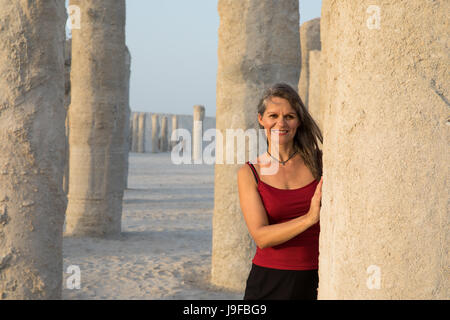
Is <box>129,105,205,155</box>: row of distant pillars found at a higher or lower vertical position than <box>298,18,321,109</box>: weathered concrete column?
lower

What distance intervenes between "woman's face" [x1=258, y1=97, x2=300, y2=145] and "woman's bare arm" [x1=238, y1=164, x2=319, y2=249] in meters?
0.20

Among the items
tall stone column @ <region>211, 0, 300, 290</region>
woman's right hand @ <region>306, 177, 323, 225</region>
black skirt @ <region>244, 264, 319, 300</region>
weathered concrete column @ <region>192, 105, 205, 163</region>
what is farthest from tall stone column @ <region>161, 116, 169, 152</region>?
woman's right hand @ <region>306, 177, 323, 225</region>

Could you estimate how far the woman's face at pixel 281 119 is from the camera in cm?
226

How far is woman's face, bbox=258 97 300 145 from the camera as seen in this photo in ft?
7.42

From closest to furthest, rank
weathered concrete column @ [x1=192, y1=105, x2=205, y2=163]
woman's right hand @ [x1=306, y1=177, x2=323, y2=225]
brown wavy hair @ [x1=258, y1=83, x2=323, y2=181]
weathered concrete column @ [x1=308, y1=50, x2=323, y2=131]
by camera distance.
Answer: woman's right hand @ [x1=306, y1=177, x2=323, y2=225], brown wavy hair @ [x1=258, y1=83, x2=323, y2=181], weathered concrete column @ [x1=308, y1=50, x2=323, y2=131], weathered concrete column @ [x1=192, y1=105, x2=205, y2=163]

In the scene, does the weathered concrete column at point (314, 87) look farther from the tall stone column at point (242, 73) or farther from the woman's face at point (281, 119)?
the woman's face at point (281, 119)

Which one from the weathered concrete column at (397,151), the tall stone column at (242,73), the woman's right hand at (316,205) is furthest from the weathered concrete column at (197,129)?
the weathered concrete column at (397,151)

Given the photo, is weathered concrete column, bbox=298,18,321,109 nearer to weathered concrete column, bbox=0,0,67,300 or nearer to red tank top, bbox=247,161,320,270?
weathered concrete column, bbox=0,0,67,300

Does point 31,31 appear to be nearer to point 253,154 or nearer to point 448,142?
point 253,154

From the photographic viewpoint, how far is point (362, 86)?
150 cm

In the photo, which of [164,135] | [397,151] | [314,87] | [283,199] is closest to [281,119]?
[283,199]

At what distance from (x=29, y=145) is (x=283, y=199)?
2435 millimetres

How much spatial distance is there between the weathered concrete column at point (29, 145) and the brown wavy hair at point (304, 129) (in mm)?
2261
